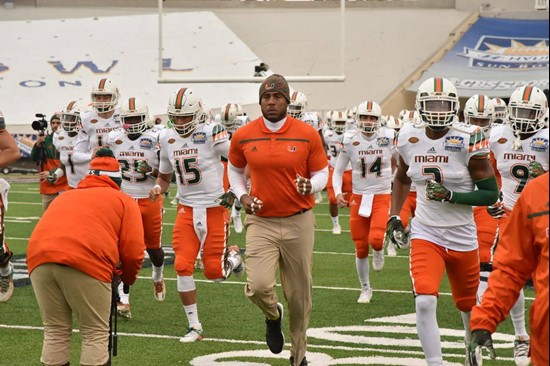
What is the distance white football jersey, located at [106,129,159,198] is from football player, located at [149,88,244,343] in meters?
0.91

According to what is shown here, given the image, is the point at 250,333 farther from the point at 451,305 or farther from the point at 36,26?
the point at 36,26

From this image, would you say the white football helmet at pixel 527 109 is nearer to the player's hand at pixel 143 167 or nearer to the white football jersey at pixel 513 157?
the white football jersey at pixel 513 157

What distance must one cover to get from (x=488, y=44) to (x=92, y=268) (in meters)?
32.9

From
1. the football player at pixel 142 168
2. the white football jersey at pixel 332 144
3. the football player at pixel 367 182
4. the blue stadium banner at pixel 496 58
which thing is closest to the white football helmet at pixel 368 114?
the football player at pixel 367 182

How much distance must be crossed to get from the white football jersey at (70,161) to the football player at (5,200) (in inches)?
99.1

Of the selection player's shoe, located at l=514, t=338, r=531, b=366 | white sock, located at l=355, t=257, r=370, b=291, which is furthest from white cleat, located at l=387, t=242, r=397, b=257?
player's shoe, located at l=514, t=338, r=531, b=366

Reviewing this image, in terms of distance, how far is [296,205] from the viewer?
23.9ft

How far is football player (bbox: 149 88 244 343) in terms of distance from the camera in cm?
890

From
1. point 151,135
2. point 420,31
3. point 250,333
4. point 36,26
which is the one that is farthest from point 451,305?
point 420,31

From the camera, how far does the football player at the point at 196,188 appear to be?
890 cm

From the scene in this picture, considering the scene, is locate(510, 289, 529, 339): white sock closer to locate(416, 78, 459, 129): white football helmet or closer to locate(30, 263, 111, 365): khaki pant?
locate(416, 78, 459, 129): white football helmet

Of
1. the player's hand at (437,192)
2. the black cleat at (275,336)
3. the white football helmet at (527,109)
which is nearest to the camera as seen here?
the player's hand at (437,192)

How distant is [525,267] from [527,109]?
14.9 feet

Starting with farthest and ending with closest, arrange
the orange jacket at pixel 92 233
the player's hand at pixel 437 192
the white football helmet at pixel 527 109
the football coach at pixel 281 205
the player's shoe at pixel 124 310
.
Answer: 1. the player's shoe at pixel 124 310
2. the white football helmet at pixel 527 109
3. the football coach at pixel 281 205
4. the player's hand at pixel 437 192
5. the orange jacket at pixel 92 233
